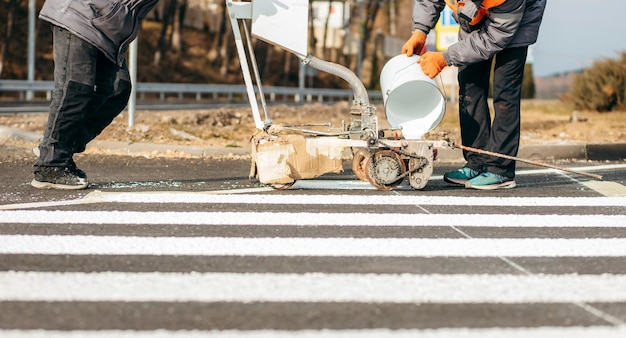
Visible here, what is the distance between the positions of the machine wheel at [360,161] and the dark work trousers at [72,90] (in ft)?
5.17

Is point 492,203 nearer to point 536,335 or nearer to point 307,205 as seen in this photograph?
point 307,205

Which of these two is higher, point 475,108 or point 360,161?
point 475,108

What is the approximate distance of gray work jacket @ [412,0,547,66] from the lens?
254 inches

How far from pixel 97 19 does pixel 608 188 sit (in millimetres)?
3633

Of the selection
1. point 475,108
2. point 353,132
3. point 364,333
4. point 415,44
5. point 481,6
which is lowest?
point 364,333

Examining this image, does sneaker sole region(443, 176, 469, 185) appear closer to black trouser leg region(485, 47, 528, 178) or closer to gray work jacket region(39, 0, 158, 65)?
black trouser leg region(485, 47, 528, 178)

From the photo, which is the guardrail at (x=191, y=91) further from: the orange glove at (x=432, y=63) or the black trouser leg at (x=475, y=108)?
the orange glove at (x=432, y=63)

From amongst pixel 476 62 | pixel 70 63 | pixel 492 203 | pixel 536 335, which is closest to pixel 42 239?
pixel 70 63

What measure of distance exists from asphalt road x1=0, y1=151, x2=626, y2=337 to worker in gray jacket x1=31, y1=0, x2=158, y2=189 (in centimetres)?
20

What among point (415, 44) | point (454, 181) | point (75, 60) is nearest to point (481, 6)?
point (415, 44)

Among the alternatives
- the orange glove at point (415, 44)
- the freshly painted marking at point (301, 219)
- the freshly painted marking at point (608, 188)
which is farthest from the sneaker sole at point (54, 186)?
the freshly painted marking at point (608, 188)

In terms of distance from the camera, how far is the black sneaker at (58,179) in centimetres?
637

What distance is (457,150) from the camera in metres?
10.3

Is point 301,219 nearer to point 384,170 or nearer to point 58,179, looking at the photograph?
point 384,170
